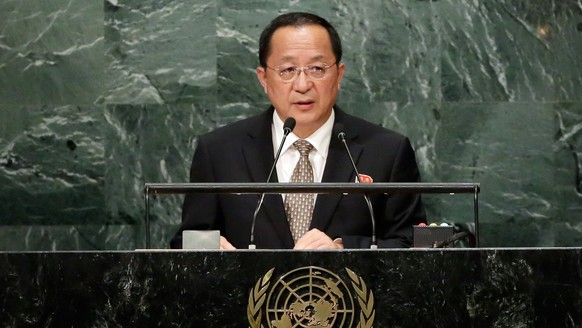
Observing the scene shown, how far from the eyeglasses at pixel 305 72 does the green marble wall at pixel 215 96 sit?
132 cm

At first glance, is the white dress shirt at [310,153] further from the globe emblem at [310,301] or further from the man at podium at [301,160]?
the globe emblem at [310,301]

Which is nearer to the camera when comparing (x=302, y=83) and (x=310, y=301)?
(x=310, y=301)

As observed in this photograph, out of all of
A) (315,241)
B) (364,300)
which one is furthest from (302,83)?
(364,300)

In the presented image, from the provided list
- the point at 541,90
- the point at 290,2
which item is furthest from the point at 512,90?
the point at 290,2

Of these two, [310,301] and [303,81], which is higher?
[303,81]

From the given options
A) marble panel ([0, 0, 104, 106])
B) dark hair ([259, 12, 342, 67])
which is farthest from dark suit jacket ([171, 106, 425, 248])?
marble panel ([0, 0, 104, 106])

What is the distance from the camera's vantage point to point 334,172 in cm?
470

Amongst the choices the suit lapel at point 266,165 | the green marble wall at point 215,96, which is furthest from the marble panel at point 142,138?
the suit lapel at point 266,165

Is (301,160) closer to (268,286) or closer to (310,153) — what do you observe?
(310,153)

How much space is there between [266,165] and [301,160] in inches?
5.8

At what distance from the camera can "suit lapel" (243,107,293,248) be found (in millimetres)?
4586

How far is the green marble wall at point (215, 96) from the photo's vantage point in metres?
6.09

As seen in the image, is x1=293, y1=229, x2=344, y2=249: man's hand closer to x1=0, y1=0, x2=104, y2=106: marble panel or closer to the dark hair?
the dark hair

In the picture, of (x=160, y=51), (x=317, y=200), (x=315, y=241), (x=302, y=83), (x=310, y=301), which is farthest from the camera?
(x=160, y=51)
